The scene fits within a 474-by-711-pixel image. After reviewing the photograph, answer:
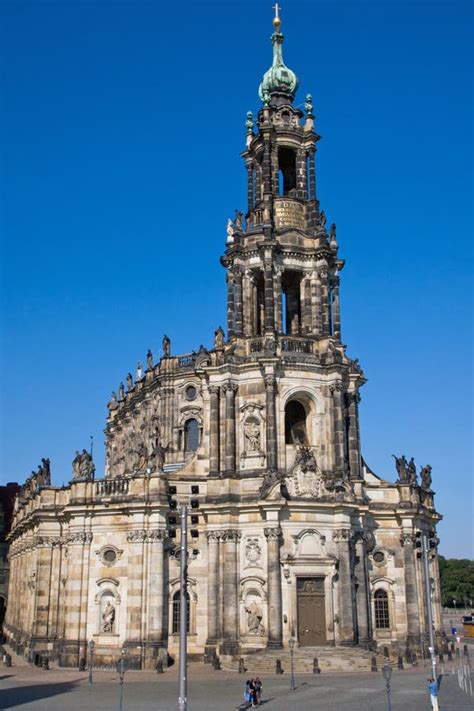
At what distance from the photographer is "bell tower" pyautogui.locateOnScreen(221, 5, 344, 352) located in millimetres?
54281

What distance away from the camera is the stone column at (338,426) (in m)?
51.3

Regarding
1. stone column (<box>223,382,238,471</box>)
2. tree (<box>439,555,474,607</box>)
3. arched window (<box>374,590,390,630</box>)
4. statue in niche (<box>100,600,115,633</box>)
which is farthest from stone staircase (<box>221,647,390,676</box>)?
tree (<box>439,555,474,607</box>)

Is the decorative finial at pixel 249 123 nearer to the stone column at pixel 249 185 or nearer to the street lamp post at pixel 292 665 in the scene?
the stone column at pixel 249 185

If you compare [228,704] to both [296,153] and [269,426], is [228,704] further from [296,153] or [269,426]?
[296,153]

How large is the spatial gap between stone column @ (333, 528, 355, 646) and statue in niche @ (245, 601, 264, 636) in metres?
4.60

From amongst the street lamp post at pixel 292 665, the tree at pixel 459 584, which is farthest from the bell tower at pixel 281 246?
the tree at pixel 459 584

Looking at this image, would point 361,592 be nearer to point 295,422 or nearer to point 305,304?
point 295,422

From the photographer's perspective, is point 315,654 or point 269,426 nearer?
point 315,654

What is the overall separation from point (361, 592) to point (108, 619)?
15.0 meters

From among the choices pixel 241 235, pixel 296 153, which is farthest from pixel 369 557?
pixel 296 153

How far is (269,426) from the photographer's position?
165 ft

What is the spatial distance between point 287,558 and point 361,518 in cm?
618

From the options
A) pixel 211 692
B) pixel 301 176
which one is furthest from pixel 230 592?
pixel 301 176

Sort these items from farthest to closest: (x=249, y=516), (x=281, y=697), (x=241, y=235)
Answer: (x=241, y=235) < (x=249, y=516) < (x=281, y=697)
